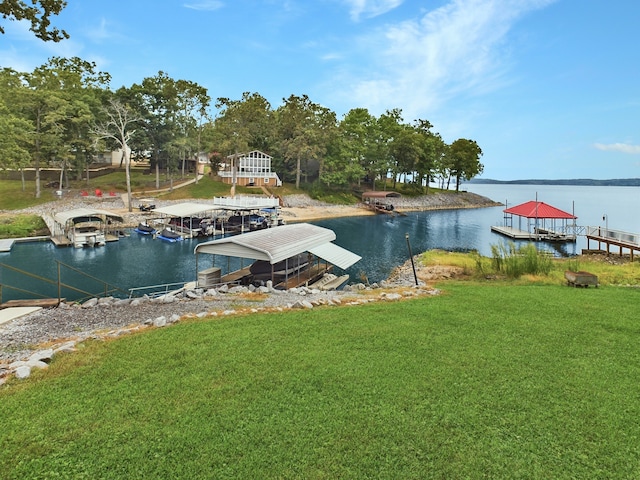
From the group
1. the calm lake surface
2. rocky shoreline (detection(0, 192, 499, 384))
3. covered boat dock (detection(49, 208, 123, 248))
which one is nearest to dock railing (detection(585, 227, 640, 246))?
the calm lake surface

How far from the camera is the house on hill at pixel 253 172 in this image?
57781 millimetres

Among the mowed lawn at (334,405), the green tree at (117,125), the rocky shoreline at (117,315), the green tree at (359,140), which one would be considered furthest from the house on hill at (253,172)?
the mowed lawn at (334,405)

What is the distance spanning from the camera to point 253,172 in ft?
192

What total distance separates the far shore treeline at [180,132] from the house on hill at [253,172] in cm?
259

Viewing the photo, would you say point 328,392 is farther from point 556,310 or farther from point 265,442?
point 556,310

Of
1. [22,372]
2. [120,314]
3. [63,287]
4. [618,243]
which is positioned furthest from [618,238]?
[63,287]

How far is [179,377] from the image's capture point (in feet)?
21.1

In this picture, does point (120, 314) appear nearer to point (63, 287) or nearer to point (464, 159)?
point (63, 287)

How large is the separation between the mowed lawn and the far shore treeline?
37652 mm

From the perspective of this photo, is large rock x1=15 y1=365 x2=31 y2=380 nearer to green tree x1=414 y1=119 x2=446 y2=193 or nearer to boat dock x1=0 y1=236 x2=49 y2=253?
boat dock x1=0 y1=236 x2=49 y2=253

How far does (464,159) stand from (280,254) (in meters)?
73.3

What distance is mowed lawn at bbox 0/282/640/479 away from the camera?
4.54m

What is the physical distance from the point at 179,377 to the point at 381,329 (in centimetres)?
466

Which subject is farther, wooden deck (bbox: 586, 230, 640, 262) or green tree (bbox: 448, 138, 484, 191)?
green tree (bbox: 448, 138, 484, 191)
